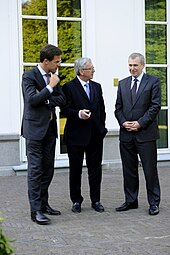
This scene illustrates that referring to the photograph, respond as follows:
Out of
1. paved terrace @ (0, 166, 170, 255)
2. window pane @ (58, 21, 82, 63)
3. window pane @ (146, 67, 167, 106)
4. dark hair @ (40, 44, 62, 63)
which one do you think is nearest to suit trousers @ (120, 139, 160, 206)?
paved terrace @ (0, 166, 170, 255)

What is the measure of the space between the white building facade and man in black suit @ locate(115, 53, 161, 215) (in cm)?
354

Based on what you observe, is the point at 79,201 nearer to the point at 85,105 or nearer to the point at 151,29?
the point at 85,105

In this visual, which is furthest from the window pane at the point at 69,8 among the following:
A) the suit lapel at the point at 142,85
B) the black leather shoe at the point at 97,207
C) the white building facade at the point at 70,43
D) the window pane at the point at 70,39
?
the black leather shoe at the point at 97,207

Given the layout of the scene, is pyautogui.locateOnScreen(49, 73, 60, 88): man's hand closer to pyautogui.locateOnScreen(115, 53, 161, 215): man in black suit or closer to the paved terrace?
pyautogui.locateOnScreen(115, 53, 161, 215): man in black suit

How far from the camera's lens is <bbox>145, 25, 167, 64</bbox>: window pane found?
10406mm

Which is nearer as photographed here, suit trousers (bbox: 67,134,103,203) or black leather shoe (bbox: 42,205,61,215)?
black leather shoe (bbox: 42,205,61,215)

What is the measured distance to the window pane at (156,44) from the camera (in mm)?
10406

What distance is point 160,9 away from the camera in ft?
34.2

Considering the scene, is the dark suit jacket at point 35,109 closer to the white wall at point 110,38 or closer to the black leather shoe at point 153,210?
the black leather shoe at point 153,210

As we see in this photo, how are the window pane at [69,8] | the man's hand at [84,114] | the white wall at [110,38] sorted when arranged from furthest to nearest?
the window pane at [69,8]
the white wall at [110,38]
the man's hand at [84,114]

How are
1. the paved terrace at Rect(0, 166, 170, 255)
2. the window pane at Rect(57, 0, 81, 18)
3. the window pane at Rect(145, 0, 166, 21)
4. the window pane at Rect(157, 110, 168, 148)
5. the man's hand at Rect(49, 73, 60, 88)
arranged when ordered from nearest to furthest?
the paved terrace at Rect(0, 166, 170, 255), the man's hand at Rect(49, 73, 60, 88), the window pane at Rect(57, 0, 81, 18), the window pane at Rect(145, 0, 166, 21), the window pane at Rect(157, 110, 168, 148)

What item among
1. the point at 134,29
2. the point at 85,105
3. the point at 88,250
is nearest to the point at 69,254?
the point at 88,250

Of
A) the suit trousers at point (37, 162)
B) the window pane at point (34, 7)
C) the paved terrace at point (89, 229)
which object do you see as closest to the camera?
the paved terrace at point (89, 229)

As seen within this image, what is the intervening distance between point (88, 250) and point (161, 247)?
0.71 metres
